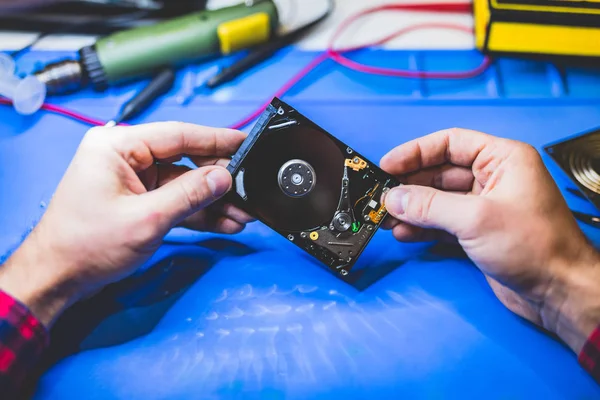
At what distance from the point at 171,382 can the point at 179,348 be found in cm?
6

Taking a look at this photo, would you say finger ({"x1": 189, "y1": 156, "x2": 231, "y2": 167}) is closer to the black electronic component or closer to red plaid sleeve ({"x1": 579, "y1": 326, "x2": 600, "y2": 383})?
the black electronic component

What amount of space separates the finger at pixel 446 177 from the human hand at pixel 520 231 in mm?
57

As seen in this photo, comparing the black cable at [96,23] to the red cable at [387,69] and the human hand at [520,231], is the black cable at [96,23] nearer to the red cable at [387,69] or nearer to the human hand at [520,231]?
the red cable at [387,69]

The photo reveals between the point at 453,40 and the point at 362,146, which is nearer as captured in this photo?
the point at 362,146

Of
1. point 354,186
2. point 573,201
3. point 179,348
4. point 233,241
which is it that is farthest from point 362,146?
point 179,348

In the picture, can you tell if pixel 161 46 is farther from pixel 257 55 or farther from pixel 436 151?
pixel 436 151

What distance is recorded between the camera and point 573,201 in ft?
4.07

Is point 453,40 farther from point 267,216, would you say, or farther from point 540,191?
point 267,216

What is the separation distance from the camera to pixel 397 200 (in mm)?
1048

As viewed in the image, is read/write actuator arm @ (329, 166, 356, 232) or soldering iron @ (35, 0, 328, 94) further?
soldering iron @ (35, 0, 328, 94)

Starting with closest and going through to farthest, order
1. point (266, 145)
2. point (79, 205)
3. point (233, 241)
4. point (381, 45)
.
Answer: point (79, 205) < point (266, 145) < point (233, 241) < point (381, 45)

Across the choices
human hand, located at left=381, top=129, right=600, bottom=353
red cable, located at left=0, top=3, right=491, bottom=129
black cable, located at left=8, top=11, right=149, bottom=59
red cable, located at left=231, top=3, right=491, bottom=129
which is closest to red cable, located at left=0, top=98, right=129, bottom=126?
red cable, located at left=0, top=3, right=491, bottom=129

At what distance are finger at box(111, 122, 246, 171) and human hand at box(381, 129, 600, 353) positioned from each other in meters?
0.34

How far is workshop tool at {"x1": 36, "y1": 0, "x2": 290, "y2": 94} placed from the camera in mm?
1296
